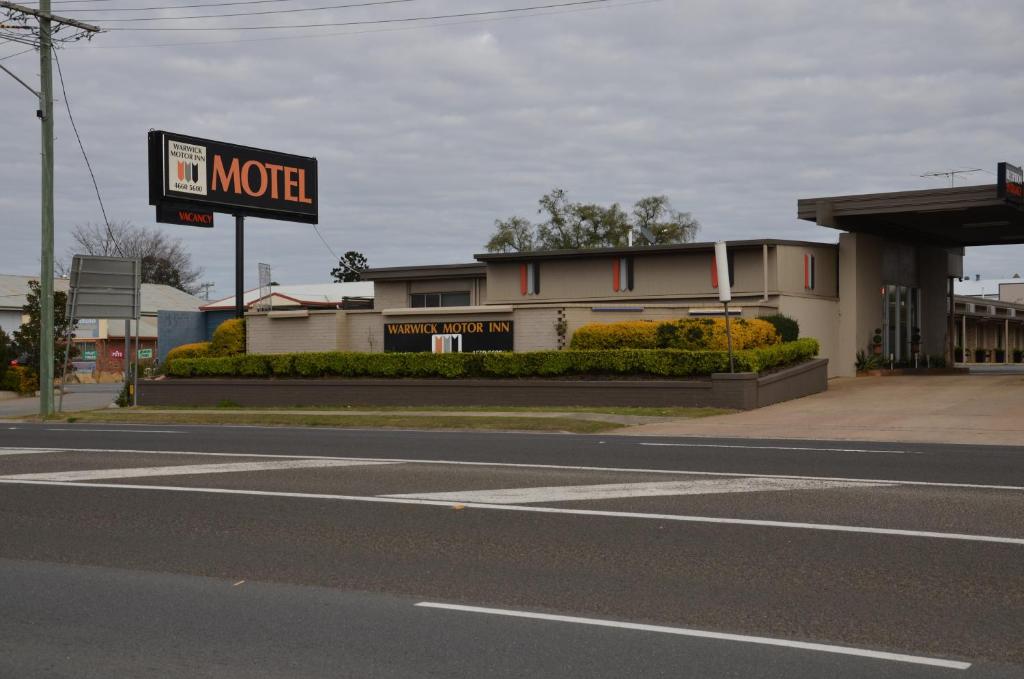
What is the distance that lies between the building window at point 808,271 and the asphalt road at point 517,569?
18.7 metres

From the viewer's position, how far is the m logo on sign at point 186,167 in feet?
106

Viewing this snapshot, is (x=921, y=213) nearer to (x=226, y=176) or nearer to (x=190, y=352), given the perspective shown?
(x=226, y=176)

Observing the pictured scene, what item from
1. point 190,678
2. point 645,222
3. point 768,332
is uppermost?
point 645,222

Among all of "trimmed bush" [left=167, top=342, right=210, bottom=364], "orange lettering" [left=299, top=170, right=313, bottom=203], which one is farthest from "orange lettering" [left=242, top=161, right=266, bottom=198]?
"trimmed bush" [left=167, top=342, right=210, bottom=364]

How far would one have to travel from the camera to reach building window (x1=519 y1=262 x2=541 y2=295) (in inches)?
1407

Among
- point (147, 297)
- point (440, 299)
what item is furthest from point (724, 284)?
point (147, 297)

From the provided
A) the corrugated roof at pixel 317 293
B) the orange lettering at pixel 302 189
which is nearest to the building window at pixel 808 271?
the orange lettering at pixel 302 189

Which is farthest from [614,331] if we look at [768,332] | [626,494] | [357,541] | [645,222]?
[645,222]

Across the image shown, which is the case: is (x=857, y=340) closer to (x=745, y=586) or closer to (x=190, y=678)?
(x=745, y=586)

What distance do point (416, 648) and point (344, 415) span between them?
1923 cm

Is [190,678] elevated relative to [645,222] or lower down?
lower down

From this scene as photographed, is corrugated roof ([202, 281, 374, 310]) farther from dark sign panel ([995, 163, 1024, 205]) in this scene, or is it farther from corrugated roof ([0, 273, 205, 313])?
dark sign panel ([995, 163, 1024, 205])

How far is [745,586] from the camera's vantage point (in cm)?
737

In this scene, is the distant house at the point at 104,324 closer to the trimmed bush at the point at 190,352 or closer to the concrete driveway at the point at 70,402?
the concrete driveway at the point at 70,402
